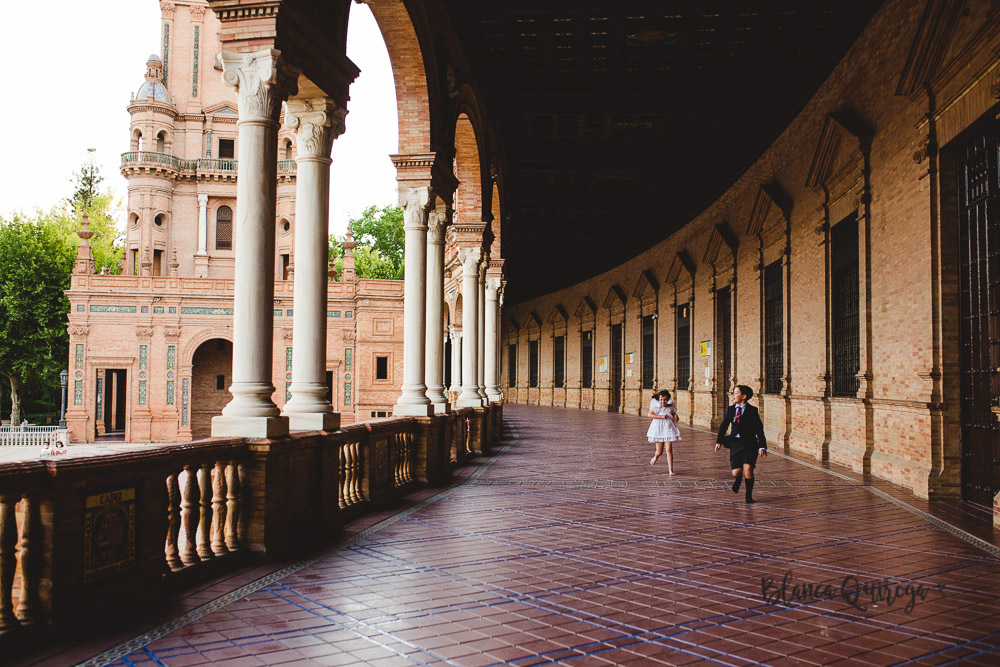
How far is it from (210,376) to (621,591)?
41878 mm

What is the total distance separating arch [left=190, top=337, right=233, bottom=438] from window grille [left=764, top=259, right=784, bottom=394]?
3318cm

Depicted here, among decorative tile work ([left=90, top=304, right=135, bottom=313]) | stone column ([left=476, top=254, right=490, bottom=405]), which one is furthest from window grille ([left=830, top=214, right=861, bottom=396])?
decorative tile work ([left=90, top=304, right=135, bottom=313])

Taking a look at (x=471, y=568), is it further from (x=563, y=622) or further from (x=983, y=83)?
(x=983, y=83)

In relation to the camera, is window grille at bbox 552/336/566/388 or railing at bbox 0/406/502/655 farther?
window grille at bbox 552/336/566/388

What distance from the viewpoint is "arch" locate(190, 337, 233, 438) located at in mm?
42438

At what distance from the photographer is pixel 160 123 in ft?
153

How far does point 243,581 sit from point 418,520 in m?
2.66

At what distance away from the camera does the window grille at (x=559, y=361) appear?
40138mm

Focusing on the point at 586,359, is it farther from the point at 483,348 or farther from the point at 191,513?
the point at 191,513

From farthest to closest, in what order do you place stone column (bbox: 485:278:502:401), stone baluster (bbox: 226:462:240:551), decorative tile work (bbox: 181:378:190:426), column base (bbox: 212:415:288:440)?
decorative tile work (bbox: 181:378:190:426)
stone column (bbox: 485:278:502:401)
column base (bbox: 212:415:288:440)
stone baluster (bbox: 226:462:240:551)

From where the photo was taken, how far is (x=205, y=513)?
17.9 ft

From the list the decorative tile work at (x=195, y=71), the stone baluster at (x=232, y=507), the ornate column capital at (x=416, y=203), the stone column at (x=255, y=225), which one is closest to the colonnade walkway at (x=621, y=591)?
the stone baluster at (x=232, y=507)

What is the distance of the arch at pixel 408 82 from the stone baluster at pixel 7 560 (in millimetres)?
8027

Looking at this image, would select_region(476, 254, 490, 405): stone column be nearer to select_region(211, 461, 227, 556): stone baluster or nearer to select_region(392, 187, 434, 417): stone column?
select_region(392, 187, 434, 417): stone column
